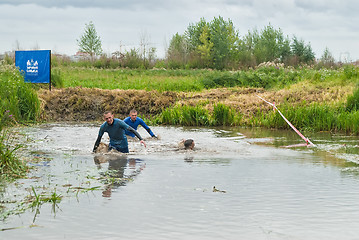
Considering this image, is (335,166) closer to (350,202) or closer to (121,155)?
(350,202)

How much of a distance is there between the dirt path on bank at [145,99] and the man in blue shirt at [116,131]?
31.7 ft

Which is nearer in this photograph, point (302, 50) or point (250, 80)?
point (250, 80)

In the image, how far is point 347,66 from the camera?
86.6 ft

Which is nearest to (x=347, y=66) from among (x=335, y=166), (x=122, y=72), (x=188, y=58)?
(x=335, y=166)

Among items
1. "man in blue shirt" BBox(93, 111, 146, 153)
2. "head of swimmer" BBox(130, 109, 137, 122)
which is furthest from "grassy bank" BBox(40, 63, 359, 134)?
"man in blue shirt" BBox(93, 111, 146, 153)

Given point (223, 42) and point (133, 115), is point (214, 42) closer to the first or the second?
point (223, 42)

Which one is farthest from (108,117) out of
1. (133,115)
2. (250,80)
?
(250,80)

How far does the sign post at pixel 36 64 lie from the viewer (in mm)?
26094

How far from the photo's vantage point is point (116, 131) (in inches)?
539

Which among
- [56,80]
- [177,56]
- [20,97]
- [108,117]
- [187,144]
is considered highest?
[177,56]

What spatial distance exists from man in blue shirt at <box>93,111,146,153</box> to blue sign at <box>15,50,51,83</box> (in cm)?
1333

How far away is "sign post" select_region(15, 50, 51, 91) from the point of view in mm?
26094

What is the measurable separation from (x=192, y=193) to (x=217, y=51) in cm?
4977

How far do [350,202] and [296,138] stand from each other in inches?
367
